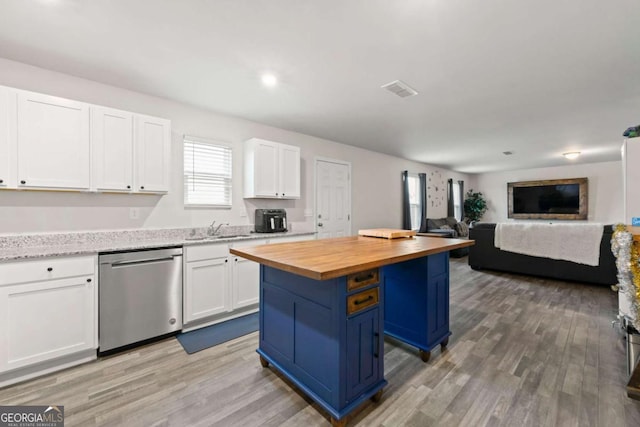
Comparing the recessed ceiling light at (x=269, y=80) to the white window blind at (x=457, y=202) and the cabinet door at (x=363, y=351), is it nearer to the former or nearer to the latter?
the cabinet door at (x=363, y=351)

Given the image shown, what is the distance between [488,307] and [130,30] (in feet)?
14.4

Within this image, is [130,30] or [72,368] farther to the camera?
[72,368]

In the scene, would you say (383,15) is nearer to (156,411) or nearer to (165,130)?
(165,130)

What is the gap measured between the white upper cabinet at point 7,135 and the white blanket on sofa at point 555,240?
6264mm

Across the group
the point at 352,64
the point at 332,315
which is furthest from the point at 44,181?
the point at 352,64

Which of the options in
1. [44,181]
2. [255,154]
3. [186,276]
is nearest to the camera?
[44,181]

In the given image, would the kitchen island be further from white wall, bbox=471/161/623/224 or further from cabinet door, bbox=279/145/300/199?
white wall, bbox=471/161/623/224

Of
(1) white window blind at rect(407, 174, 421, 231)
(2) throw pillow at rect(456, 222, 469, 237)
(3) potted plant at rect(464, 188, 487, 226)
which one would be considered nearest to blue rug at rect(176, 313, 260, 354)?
(1) white window blind at rect(407, 174, 421, 231)

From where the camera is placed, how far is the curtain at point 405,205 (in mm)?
6664

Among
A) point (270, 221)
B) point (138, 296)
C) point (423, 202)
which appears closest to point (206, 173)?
point (270, 221)

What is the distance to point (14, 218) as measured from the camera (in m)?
2.34

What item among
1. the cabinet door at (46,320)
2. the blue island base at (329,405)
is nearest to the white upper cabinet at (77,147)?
the cabinet door at (46,320)

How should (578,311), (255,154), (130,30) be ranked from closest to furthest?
1. (130,30)
2. (578,311)
3. (255,154)

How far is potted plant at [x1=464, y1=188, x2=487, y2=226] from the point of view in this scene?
911cm
